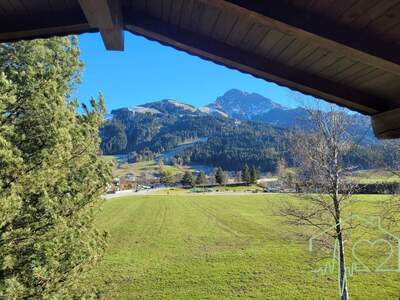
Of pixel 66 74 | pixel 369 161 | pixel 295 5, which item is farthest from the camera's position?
pixel 369 161

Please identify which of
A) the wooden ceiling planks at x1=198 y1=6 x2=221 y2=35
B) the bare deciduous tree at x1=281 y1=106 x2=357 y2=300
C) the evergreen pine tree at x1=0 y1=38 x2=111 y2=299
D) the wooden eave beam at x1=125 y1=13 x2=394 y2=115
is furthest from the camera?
the bare deciduous tree at x1=281 y1=106 x2=357 y2=300

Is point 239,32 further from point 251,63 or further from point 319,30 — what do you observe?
point 319,30

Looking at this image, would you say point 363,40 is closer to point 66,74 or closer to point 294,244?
point 66,74

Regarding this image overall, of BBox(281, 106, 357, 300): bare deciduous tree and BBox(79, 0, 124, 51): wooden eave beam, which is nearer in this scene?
BBox(79, 0, 124, 51): wooden eave beam

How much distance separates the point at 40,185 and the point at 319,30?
22.2 feet

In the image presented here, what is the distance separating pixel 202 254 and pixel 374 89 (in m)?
18.1

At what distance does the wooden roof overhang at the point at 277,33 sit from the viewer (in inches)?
73.7

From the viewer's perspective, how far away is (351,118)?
1118 centimetres

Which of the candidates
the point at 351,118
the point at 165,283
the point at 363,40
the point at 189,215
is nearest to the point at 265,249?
the point at 165,283

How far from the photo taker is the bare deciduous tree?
10555mm

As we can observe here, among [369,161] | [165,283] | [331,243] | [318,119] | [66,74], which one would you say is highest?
[66,74]

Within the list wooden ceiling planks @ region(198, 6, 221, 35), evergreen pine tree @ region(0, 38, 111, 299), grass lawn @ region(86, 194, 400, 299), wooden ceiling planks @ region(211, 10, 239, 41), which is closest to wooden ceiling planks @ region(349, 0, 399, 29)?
wooden ceiling planks @ region(211, 10, 239, 41)

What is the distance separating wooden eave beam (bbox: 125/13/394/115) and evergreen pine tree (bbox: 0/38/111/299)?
14.0 feet

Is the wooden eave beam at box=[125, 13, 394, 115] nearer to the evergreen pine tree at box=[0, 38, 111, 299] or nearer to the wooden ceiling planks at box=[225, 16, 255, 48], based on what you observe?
the wooden ceiling planks at box=[225, 16, 255, 48]
